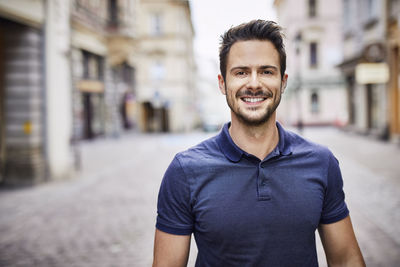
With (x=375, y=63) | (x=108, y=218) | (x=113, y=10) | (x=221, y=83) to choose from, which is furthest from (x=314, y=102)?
(x=221, y=83)

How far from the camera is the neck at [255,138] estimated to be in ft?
5.88

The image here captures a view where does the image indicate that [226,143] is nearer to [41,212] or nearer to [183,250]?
[183,250]

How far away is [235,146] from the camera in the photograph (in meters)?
1.72

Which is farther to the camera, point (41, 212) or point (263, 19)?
point (41, 212)

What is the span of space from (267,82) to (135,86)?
30137 millimetres

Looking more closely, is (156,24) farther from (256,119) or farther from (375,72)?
(256,119)

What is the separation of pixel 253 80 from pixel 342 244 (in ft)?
2.95

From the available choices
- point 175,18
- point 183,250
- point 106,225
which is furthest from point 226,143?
point 175,18

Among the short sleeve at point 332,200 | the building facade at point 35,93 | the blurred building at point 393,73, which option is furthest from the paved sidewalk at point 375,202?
the building facade at point 35,93

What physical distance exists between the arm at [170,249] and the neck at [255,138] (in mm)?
510

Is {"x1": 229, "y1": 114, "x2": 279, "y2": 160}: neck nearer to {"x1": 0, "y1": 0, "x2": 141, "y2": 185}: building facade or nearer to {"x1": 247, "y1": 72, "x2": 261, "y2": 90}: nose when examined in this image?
{"x1": 247, "y1": 72, "x2": 261, "y2": 90}: nose

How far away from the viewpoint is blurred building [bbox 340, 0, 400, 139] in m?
15.8

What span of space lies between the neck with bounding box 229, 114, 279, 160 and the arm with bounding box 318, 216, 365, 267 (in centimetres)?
46

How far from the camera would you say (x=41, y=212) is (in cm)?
645
